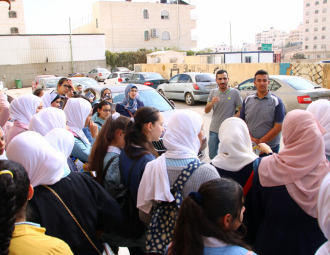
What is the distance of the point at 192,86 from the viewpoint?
14672 millimetres

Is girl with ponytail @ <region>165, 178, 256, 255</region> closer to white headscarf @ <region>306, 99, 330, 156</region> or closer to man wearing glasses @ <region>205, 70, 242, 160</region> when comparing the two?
white headscarf @ <region>306, 99, 330, 156</region>

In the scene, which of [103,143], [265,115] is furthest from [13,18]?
[103,143]

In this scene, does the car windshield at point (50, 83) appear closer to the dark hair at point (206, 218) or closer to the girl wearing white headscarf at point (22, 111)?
the girl wearing white headscarf at point (22, 111)

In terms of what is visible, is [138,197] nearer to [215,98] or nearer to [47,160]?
[47,160]

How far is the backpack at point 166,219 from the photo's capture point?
6.80 ft

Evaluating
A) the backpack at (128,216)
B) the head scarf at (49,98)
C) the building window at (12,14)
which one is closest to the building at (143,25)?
the building window at (12,14)

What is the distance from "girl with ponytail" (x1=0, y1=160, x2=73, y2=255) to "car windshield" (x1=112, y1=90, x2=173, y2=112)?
5739 millimetres

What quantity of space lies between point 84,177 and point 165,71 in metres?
23.2

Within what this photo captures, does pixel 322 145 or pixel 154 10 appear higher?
pixel 154 10

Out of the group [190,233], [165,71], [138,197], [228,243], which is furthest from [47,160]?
[165,71]

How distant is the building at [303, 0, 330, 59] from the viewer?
316 feet

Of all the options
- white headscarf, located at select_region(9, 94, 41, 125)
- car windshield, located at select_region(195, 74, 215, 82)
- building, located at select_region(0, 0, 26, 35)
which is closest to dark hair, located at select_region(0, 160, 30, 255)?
white headscarf, located at select_region(9, 94, 41, 125)

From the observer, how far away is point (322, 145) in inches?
80.2

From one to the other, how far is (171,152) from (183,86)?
13294 mm
